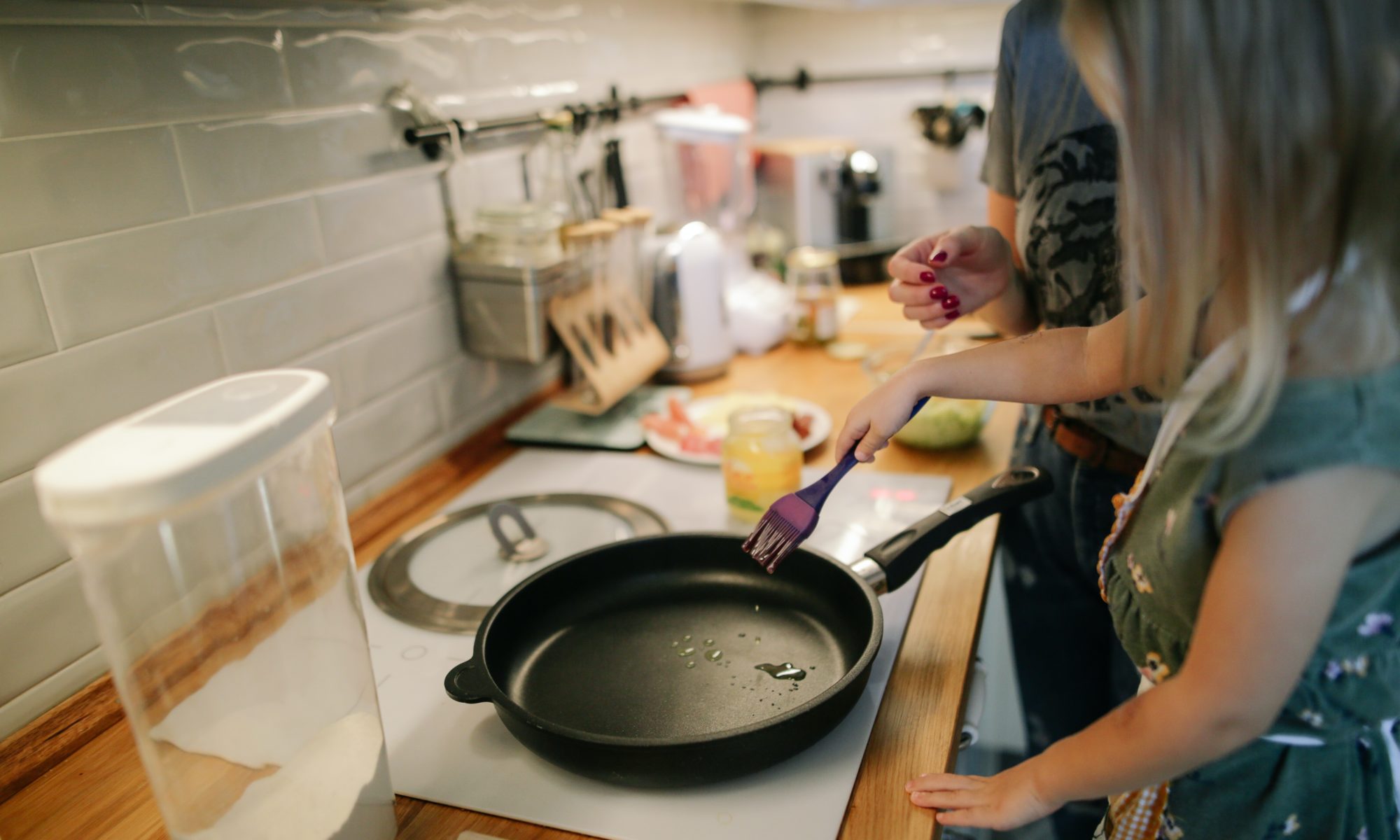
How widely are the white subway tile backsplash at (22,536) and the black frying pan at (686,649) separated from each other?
36 cm

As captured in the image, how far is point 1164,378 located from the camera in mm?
597

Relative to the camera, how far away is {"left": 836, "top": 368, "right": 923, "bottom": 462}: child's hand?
0.75 meters

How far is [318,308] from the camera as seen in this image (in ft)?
3.46

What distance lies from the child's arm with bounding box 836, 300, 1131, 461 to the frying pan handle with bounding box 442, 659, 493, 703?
34 centimetres

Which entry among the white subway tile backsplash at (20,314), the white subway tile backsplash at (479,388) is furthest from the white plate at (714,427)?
the white subway tile backsplash at (20,314)

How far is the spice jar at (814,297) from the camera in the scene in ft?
5.66

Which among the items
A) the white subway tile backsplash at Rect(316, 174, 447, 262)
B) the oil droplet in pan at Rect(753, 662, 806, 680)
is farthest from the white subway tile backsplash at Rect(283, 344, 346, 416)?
the oil droplet in pan at Rect(753, 662, 806, 680)

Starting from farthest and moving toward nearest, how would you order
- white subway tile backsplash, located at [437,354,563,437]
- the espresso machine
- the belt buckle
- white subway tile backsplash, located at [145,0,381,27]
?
the espresso machine → white subway tile backsplash, located at [437,354,563,437] → the belt buckle → white subway tile backsplash, located at [145,0,381,27]

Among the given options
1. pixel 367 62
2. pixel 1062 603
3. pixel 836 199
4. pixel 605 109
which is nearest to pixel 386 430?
pixel 367 62

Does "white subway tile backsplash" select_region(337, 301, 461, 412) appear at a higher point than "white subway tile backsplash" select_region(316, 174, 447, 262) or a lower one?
lower

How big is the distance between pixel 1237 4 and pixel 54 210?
0.84m

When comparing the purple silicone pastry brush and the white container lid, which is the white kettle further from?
the white container lid

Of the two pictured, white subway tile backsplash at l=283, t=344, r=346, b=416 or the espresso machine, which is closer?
white subway tile backsplash at l=283, t=344, r=346, b=416

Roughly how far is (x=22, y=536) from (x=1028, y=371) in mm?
810
